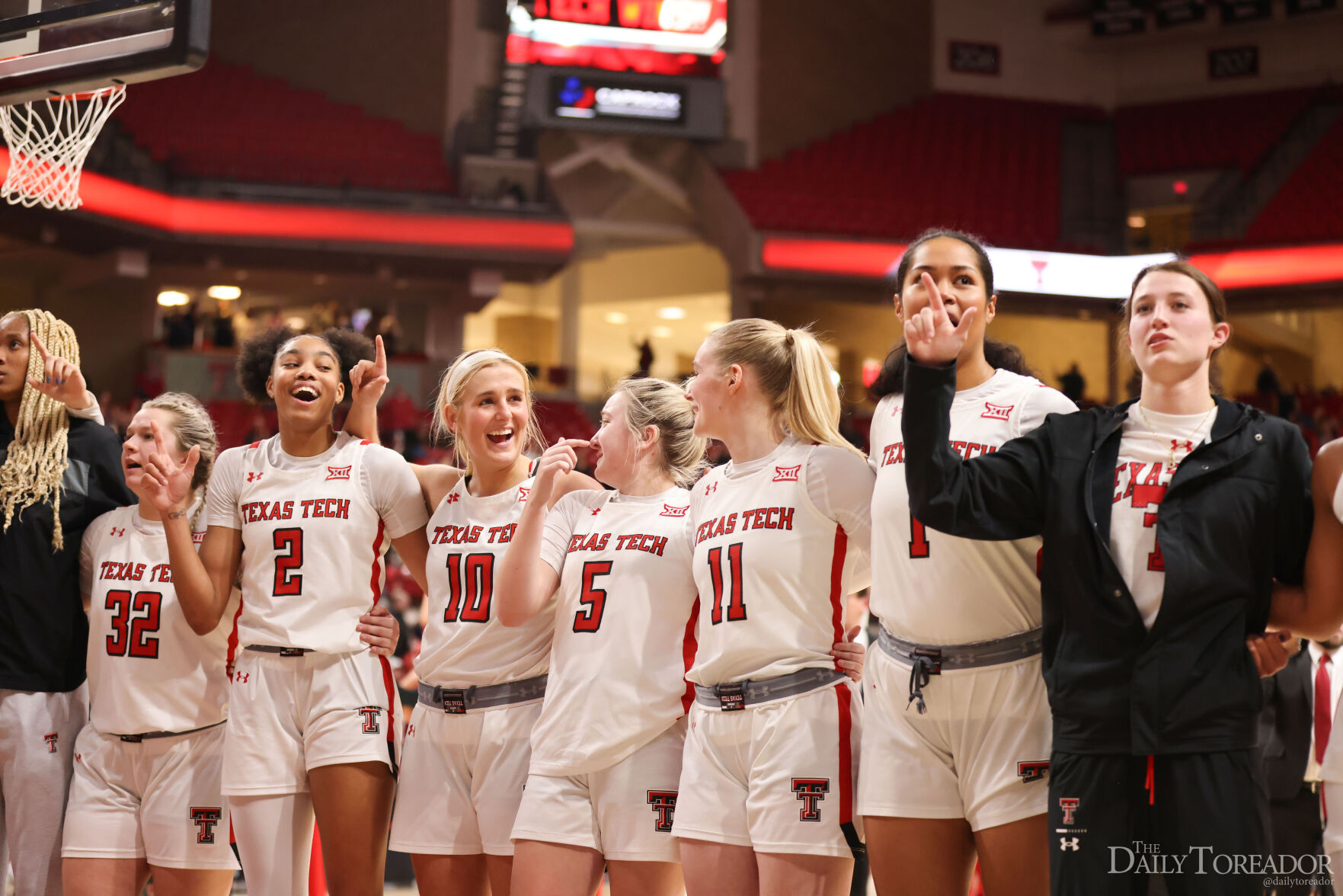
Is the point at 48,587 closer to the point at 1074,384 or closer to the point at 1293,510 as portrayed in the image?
the point at 1293,510

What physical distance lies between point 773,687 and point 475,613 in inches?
39.8

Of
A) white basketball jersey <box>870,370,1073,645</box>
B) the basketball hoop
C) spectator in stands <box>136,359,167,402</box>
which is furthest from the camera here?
spectator in stands <box>136,359,167,402</box>

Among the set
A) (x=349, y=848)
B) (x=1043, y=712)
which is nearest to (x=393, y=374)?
(x=349, y=848)

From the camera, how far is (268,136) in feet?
59.5

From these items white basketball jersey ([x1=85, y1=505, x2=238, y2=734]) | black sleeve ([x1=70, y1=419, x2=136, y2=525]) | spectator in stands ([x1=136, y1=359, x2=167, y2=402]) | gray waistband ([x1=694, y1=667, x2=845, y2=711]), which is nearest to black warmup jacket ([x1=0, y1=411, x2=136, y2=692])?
black sleeve ([x1=70, y1=419, x2=136, y2=525])

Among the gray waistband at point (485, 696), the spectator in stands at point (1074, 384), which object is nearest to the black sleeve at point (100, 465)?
the gray waistband at point (485, 696)

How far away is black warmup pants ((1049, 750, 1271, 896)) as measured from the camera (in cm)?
253

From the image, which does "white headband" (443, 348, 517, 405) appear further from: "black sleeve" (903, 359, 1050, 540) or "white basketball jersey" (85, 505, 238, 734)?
"black sleeve" (903, 359, 1050, 540)

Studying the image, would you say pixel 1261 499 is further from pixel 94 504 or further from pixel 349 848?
pixel 94 504

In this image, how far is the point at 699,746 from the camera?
10.6 ft

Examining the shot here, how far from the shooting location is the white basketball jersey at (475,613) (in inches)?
145

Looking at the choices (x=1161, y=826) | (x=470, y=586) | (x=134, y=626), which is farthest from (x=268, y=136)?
(x=1161, y=826)

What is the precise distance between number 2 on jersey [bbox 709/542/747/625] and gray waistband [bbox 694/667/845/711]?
175mm

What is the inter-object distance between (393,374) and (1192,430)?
15210 millimetres
